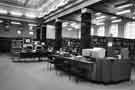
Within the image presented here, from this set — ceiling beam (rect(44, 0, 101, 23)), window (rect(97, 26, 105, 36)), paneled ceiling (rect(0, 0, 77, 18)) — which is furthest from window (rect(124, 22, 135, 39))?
paneled ceiling (rect(0, 0, 77, 18))

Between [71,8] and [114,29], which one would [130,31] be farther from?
[71,8]

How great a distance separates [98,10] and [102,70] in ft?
16.0

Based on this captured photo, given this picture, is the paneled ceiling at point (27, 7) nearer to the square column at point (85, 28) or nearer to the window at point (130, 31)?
the square column at point (85, 28)

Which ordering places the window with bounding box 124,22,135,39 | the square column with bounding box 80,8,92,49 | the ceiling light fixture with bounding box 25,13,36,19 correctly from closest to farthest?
the square column with bounding box 80,8,92,49
the window with bounding box 124,22,135,39
the ceiling light fixture with bounding box 25,13,36,19

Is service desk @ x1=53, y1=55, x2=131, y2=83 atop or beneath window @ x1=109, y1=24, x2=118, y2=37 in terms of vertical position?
beneath

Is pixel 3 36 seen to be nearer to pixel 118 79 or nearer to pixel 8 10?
pixel 8 10

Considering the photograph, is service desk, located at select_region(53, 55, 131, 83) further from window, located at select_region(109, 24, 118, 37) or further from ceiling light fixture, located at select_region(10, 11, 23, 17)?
ceiling light fixture, located at select_region(10, 11, 23, 17)

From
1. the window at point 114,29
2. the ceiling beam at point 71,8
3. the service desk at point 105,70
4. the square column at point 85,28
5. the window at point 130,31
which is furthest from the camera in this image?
the window at point 114,29

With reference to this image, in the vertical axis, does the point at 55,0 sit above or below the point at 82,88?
above

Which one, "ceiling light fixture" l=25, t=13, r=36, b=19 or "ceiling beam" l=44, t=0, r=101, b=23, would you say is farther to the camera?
"ceiling light fixture" l=25, t=13, r=36, b=19

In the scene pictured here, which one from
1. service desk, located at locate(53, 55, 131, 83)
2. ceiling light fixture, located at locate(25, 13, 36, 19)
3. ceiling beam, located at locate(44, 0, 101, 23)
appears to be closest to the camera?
service desk, located at locate(53, 55, 131, 83)

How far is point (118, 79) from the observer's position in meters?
4.01

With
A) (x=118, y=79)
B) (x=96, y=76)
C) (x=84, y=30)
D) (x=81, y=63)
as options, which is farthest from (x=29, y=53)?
(x=118, y=79)

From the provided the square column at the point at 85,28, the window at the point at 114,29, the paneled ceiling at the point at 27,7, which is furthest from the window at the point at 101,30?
the square column at the point at 85,28
